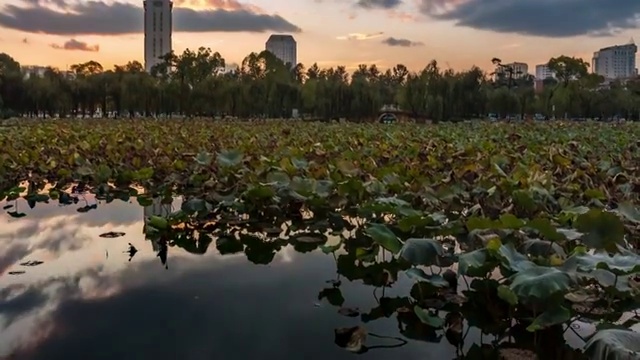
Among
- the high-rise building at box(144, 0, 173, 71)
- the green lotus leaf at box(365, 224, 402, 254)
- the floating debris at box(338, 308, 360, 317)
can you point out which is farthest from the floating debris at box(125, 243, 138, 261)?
the high-rise building at box(144, 0, 173, 71)

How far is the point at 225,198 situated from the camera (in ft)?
17.7

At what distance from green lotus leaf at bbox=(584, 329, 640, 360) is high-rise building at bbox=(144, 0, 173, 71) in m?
123

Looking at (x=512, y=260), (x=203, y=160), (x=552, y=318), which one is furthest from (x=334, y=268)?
(x=203, y=160)

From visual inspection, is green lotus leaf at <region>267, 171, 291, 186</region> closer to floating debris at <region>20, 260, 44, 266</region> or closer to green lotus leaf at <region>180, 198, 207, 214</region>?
green lotus leaf at <region>180, 198, 207, 214</region>

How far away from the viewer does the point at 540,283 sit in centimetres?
222

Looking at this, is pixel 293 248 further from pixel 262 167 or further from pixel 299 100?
pixel 299 100

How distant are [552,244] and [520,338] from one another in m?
0.51

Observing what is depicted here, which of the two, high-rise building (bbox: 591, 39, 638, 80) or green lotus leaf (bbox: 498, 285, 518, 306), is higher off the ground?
high-rise building (bbox: 591, 39, 638, 80)

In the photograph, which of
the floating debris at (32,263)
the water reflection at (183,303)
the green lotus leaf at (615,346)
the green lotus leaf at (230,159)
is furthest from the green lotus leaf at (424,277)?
the green lotus leaf at (230,159)

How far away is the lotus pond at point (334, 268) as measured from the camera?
264 cm

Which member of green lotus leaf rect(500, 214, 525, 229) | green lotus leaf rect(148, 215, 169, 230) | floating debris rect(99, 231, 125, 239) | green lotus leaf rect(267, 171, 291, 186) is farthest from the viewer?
green lotus leaf rect(267, 171, 291, 186)

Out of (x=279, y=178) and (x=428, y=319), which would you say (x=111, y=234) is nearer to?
(x=279, y=178)

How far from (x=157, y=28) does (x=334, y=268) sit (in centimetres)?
12455

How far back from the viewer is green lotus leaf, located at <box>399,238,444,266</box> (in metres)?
2.79
